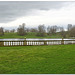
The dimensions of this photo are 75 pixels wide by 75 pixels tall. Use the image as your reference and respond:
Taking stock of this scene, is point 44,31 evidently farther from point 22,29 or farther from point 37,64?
point 37,64

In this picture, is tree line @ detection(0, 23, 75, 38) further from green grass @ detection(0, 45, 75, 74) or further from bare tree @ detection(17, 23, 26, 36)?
green grass @ detection(0, 45, 75, 74)

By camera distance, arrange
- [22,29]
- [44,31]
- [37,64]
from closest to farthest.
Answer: [37,64] → [22,29] → [44,31]

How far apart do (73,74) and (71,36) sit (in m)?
23.9

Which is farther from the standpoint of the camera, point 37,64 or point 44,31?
point 44,31

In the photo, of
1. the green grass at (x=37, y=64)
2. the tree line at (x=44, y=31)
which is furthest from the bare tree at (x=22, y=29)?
the green grass at (x=37, y=64)

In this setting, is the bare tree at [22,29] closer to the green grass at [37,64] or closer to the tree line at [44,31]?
the tree line at [44,31]

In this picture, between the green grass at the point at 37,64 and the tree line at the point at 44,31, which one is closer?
the green grass at the point at 37,64

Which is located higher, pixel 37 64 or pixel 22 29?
pixel 22 29

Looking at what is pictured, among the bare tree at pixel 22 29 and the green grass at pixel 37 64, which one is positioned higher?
the bare tree at pixel 22 29

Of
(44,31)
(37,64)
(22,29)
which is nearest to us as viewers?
(37,64)

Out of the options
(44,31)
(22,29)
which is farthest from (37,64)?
(44,31)

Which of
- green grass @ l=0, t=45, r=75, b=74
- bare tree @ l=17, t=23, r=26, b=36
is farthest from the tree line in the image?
green grass @ l=0, t=45, r=75, b=74

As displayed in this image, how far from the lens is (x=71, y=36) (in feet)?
86.6

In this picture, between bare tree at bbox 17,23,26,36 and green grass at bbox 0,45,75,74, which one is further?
bare tree at bbox 17,23,26,36
